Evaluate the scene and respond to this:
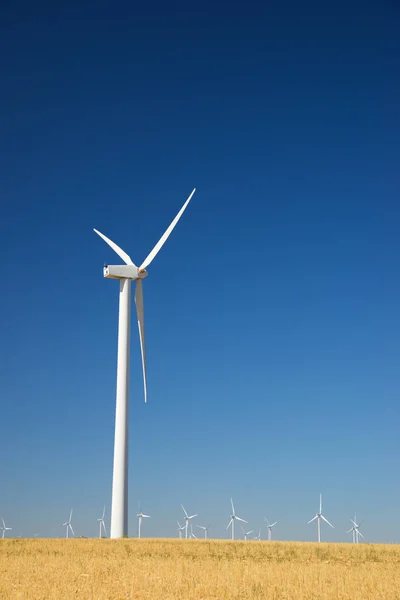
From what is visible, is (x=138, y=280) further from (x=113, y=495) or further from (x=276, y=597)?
(x=276, y=597)

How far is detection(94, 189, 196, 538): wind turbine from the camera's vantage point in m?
66.0

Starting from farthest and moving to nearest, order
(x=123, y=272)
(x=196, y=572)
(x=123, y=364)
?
(x=123, y=272) < (x=123, y=364) < (x=196, y=572)

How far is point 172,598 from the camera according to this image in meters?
24.0

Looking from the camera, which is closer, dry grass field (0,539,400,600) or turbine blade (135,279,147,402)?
dry grass field (0,539,400,600)

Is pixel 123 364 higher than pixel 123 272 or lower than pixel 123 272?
lower

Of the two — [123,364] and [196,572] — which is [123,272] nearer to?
[123,364]

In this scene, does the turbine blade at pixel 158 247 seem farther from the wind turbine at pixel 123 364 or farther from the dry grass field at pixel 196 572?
the dry grass field at pixel 196 572

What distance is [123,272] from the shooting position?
7706 centimetres

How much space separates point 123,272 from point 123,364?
453 inches

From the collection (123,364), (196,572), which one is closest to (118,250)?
(123,364)

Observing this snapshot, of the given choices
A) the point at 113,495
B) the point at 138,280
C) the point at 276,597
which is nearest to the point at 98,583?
the point at 276,597

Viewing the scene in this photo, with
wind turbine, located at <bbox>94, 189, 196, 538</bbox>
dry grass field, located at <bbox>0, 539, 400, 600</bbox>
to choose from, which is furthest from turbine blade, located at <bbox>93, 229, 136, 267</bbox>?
dry grass field, located at <bbox>0, 539, 400, 600</bbox>

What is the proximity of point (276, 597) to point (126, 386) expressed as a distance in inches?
1815

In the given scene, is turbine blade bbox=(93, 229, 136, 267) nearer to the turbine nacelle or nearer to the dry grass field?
the turbine nacelle
